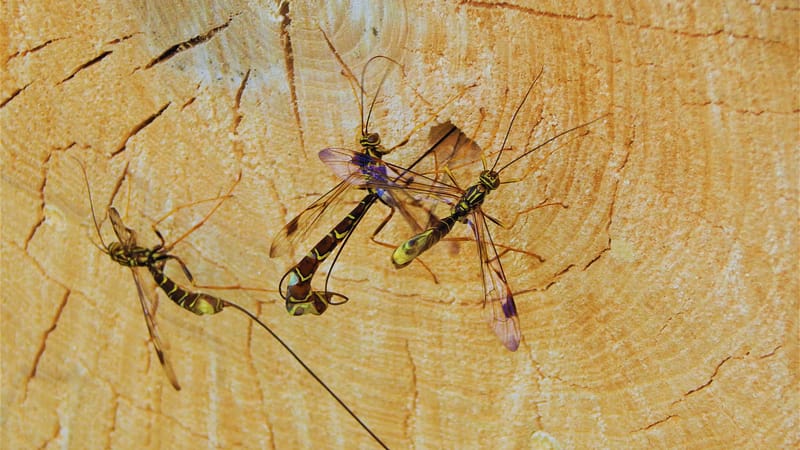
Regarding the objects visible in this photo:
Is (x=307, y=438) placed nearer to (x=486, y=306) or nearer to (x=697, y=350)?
(x=486, y=306)

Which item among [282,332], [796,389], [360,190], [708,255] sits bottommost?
[796,389]

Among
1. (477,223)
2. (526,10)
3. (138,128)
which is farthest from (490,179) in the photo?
(138,128)

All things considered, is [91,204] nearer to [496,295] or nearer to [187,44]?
[187,44]

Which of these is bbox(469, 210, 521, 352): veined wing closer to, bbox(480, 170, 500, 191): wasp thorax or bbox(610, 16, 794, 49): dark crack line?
bbox(480, 170, 500, 191): wasp thorax

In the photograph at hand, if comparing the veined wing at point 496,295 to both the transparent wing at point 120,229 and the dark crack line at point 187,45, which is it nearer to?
the dark crack line at point 187,45

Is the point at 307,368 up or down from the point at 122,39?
down

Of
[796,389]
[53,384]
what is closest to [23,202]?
[53,384]
